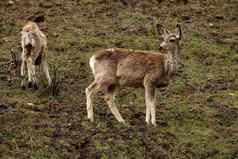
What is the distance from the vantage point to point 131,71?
1462 centimetres

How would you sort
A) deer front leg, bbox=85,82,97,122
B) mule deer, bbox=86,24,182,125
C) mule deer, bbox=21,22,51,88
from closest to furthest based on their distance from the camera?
deer front leg, bbox=85,82,97,122 → mule deer, bbox=86,24,182,125 → mule deer, bbox=21,22,51,88

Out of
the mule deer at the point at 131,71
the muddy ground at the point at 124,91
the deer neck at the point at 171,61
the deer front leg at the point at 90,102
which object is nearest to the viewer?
the muddy ground at the point at 124,91

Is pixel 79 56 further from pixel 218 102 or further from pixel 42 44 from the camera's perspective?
pixel 218 102

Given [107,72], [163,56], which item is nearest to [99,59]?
[107,72]

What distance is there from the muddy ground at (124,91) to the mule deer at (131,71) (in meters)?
0.44

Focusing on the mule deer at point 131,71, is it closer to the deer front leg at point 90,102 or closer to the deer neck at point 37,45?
the deer front leg at point 90,102

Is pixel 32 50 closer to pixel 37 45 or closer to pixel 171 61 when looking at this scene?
pixel 37 45

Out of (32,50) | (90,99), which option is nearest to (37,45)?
(32,50)

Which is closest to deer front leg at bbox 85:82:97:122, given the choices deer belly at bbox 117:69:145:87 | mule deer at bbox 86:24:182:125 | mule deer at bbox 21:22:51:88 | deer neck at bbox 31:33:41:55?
mule deer at bbox 86:24:182:125

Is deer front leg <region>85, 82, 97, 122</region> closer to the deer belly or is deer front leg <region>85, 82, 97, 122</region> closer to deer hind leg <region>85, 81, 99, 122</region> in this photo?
deer hind leg <region>85, 81, 99, 122</region>

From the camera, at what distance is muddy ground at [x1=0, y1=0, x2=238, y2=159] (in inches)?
512

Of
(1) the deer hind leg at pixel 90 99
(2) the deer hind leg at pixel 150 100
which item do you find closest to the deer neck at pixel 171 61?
(2) the deer hind leg at pixel 150 100

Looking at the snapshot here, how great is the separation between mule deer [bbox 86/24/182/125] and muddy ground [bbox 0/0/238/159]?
0.44 meters

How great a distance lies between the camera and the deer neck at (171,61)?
1470 centimetres
